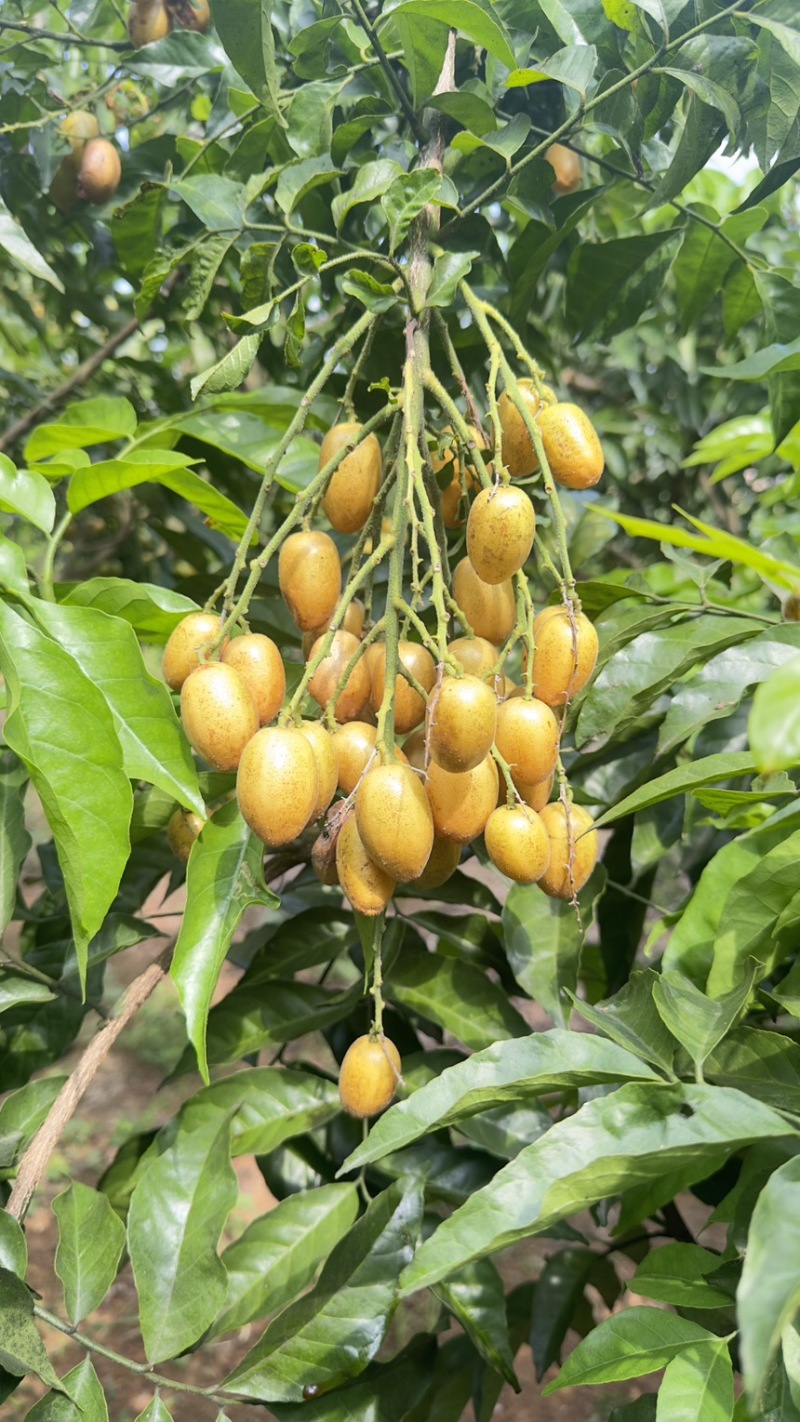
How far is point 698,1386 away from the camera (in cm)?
41

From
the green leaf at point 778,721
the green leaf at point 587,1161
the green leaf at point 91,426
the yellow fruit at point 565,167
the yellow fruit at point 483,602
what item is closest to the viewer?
the green leaf at point 778,721

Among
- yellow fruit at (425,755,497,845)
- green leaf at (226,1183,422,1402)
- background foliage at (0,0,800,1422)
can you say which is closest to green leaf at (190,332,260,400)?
background foliage at (0,0,800,1422)

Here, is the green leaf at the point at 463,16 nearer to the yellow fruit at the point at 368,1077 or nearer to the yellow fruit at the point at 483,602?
the yellow fruit at the point at 483,602

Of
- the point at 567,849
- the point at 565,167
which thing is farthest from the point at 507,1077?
the point at 565,167

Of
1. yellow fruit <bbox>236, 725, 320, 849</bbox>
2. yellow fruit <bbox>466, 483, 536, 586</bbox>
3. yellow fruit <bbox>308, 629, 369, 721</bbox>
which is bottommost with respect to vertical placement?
yellow fruit <bbox>308, 629, 369, 721</bbox>

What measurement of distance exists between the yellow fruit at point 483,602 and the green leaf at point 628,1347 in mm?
325

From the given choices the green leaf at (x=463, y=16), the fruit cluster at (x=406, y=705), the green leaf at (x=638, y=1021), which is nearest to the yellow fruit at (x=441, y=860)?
the fruit cluster at (x=406, y=705)

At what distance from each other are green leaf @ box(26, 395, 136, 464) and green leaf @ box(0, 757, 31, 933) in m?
0.25

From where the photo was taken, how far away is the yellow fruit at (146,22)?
96cm

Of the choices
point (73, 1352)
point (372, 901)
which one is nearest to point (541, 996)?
point (372, 901)

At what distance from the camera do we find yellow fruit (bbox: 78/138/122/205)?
101 cm

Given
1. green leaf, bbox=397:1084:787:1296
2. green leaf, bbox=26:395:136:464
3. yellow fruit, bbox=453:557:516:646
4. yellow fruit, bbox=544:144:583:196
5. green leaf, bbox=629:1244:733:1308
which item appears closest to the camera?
green leaf, bbox=397:1084:787:1296

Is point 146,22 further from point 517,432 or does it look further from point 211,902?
point 211,902

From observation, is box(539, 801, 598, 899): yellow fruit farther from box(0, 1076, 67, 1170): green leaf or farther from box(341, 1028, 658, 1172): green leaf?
box(0, 1076, 67, 1170): green leaf
